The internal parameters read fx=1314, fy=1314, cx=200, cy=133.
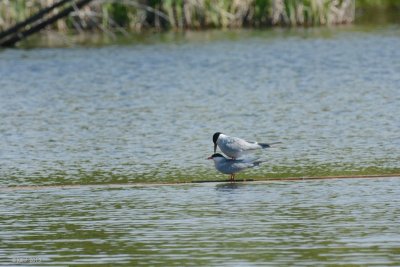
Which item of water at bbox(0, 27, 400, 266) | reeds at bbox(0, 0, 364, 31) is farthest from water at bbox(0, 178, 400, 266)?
reeds at bbox(0, 0, 364, 31)

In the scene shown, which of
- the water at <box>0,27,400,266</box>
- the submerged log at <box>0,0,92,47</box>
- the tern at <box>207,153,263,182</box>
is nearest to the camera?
the water at <box>0,27,400,266</box>

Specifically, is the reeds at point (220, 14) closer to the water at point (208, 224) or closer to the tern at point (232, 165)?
the tern at point (232, 165)

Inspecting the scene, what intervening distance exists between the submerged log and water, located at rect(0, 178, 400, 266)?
1381 centimetres

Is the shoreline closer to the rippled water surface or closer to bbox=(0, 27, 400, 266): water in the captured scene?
bbox=(0, 27, 400, 266): water

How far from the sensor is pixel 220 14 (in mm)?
40500

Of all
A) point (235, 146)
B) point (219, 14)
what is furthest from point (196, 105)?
point (219, 14)

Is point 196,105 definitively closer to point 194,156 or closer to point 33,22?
point 194,156

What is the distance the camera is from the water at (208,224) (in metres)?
10.6

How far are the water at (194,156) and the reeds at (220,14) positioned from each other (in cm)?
479

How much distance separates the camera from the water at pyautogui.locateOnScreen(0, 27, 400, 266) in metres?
11.1

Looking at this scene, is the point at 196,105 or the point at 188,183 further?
the point at 196,105

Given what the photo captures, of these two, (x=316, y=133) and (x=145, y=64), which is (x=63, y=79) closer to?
(x=145, y=64)

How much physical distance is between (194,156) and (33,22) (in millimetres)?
14562

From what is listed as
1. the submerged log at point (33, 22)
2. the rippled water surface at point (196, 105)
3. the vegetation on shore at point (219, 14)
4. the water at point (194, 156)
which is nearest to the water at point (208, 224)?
the water at point (194, 156)
